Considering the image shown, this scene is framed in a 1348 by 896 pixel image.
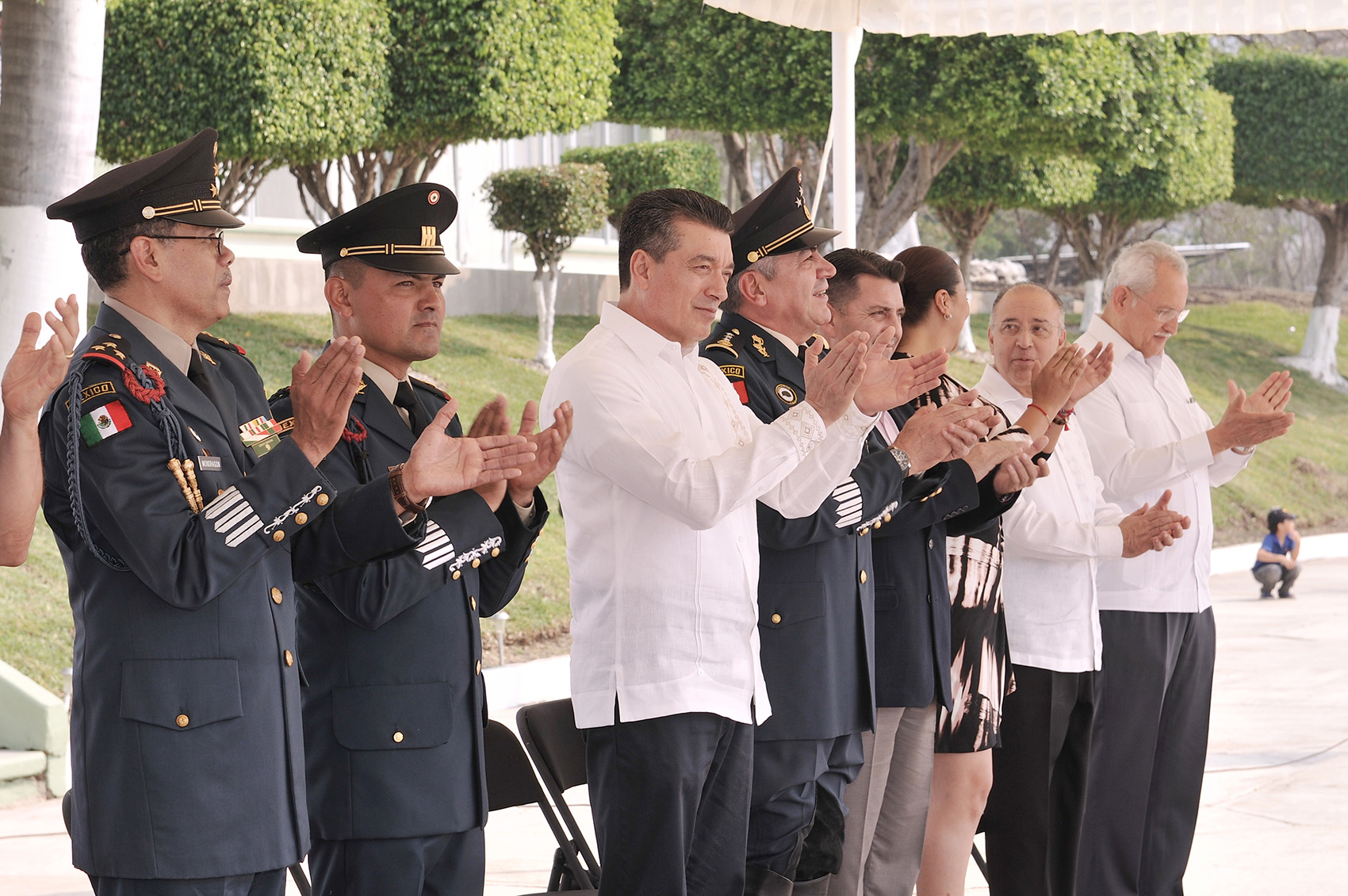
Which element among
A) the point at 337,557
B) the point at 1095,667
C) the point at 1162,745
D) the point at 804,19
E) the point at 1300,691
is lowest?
the point at 1300,691

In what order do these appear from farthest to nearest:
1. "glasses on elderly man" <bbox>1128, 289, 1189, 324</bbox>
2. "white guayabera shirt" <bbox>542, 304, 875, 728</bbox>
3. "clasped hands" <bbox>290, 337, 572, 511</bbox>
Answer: "glasses on elderly man" <bbox>1128, 289, 1189, 324</bbox>
"white guayabera shirt" <bbox>542, 304, 875, 728</bbox>
"clasped hands" <bbox>290, 337, 572, 511</bbox>

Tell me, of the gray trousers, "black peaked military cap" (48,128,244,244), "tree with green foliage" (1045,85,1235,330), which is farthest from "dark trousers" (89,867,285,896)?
"tree with green foliage" (1045,85,1235,330)

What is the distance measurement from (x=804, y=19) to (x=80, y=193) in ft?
10.4

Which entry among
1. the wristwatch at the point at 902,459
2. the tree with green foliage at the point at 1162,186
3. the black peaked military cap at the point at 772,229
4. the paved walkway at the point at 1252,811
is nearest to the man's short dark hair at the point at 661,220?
the black peaked military cap at the point at 772,229

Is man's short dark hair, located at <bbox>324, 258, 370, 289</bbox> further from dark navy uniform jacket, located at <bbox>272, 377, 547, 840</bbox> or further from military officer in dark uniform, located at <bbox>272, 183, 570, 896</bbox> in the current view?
dark navy uniform jacket, located at <bbox>272, 377, 547, 840</bbox>

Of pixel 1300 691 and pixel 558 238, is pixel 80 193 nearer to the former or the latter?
pixel 1300 691

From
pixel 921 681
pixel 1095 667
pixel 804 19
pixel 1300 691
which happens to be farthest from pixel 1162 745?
pixel 1300 691

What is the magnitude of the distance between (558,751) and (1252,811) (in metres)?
3.57

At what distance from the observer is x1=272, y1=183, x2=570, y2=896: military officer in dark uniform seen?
8.77 ft

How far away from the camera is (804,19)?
16.6 feet

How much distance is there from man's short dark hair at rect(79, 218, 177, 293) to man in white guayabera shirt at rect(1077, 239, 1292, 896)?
104 inches

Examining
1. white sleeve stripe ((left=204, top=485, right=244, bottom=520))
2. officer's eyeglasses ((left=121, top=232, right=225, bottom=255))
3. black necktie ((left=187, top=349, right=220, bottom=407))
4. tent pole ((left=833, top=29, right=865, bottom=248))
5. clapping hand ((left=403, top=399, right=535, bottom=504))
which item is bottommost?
white sleeve stripe ((left=204, top=485, right=244, bottom=520))

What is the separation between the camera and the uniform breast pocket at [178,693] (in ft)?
7.36

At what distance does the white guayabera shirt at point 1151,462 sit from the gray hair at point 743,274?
1199 millimetres
